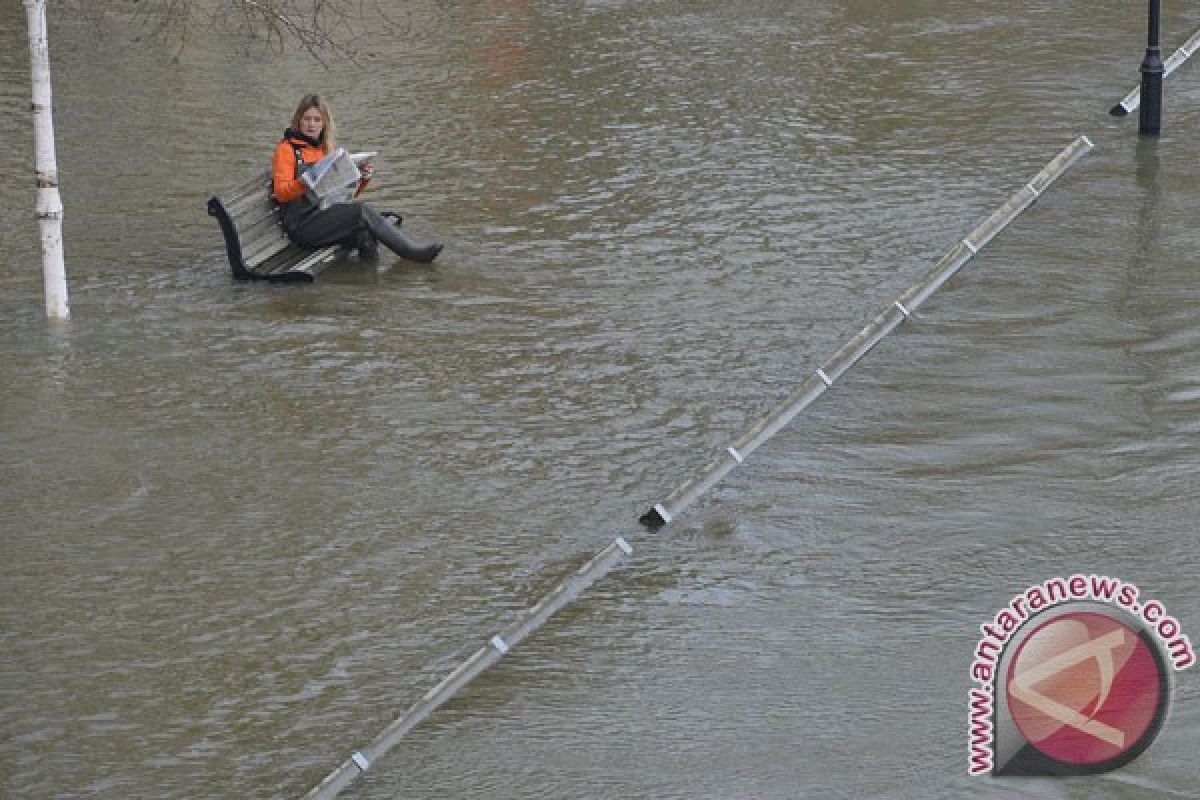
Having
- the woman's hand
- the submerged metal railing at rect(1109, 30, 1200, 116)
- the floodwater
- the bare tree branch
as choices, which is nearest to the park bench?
the floodwater

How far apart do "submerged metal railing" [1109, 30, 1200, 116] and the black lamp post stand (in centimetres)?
63

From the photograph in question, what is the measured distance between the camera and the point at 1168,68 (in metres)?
17.5

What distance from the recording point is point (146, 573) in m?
8.50

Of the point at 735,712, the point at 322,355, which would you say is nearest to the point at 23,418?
the point at 322,355

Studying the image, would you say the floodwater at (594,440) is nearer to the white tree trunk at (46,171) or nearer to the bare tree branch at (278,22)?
the white tree trunk at (46,171)

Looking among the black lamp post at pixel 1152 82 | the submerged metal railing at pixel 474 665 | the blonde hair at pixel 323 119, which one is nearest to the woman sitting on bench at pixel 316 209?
the blonde hair at pixel 323 119

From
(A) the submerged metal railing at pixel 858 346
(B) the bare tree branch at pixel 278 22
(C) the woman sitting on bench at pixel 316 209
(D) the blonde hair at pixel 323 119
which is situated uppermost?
(B) the bare tree branch at pixel 278 22

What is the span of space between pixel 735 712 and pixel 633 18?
46.8ft

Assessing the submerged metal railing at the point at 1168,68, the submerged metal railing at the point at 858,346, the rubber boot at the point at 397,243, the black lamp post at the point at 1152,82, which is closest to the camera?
the submerged metal railing at the point at 858,346

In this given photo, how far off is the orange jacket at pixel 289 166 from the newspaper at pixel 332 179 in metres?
0.08

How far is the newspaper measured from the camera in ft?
41.9

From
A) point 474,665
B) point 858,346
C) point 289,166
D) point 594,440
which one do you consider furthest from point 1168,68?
point 474,665

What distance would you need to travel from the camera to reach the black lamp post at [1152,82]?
14969 millimetres

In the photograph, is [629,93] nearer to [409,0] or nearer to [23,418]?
[409,0]
